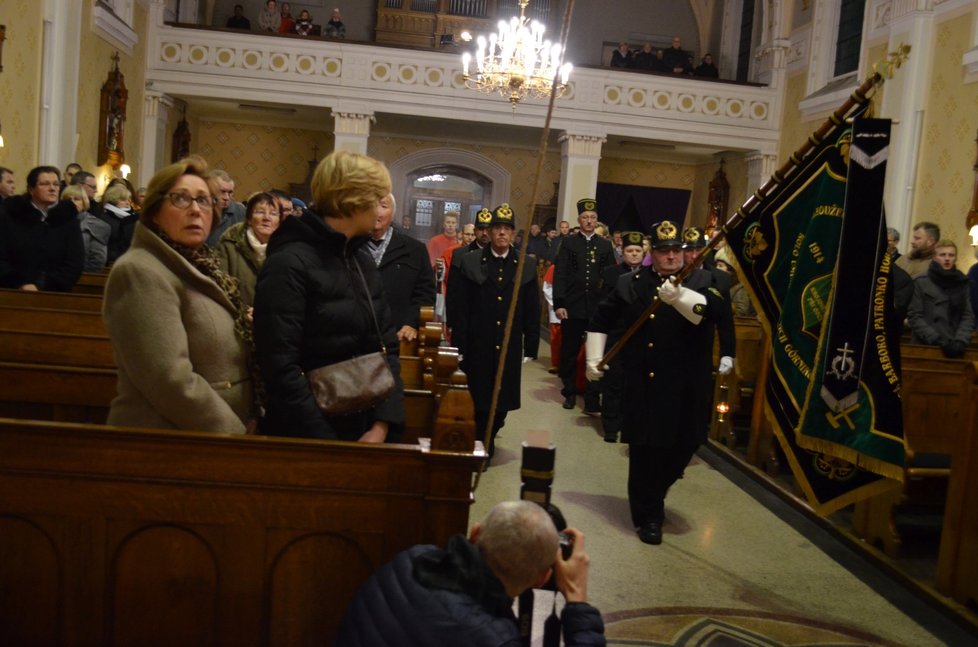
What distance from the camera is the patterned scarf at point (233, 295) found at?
2316 mm

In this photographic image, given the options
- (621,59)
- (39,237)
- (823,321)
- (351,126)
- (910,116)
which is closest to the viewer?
(823,321)

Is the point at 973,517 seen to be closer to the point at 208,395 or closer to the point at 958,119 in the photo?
the point at 208,395

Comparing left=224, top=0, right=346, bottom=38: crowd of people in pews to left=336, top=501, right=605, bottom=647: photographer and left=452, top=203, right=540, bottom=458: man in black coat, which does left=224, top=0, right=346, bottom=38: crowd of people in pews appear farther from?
left=336, top=501, right=605, bottom=647: photographer

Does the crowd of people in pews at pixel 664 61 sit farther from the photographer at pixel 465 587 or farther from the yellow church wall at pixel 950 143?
the photographer at pixel 465 587

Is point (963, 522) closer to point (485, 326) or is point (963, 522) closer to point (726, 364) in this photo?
point (726, 364)

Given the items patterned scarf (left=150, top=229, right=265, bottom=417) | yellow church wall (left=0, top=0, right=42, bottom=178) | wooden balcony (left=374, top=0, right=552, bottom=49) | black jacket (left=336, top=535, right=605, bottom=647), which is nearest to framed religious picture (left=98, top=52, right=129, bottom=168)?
yellow church wall (left=0, top=0, right=42, bottom=178)

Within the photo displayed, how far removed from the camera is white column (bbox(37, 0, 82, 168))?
10.6 metres

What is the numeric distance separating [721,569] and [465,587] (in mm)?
2743

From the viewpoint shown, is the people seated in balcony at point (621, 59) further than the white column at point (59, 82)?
Yes

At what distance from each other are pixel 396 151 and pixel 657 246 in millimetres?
14422

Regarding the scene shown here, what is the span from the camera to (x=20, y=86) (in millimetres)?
10086

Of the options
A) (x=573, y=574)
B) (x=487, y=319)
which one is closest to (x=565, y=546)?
(x=573, y=574)

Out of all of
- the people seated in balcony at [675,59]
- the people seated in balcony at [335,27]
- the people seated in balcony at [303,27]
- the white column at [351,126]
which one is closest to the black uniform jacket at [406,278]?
the white column at [351,126]

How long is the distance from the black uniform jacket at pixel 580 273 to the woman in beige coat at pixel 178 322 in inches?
218
